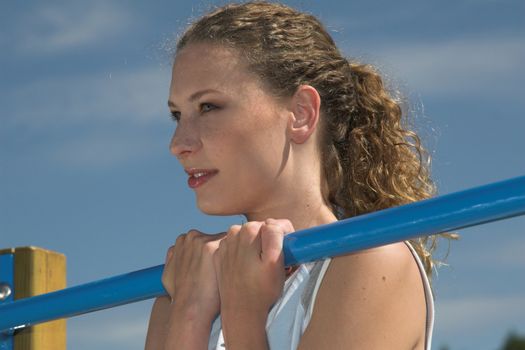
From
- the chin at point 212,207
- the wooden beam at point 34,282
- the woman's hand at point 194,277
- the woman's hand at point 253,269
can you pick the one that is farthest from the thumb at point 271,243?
the wooden beam at point 34,282

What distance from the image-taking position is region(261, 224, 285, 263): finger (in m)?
1.82

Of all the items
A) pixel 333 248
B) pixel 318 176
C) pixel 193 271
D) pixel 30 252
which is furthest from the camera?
pixel 30 252

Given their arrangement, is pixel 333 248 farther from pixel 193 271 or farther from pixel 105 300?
pixel 105 300

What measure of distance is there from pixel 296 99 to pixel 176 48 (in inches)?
12.4

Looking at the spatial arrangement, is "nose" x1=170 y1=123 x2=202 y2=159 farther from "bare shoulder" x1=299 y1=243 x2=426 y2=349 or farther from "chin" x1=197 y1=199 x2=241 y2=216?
"bare shoulder" x1=299 y1=243 x2=426 y2=349

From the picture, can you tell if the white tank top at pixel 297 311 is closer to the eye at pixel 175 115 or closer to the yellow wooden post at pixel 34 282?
the eye at pixel 175 115

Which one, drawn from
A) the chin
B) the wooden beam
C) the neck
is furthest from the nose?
the wooden beam

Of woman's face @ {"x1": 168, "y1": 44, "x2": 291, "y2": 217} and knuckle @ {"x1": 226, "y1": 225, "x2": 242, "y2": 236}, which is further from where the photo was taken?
woman's face @ {"x1": 168, "y1": 44, "x2": 291, "y2": 217}

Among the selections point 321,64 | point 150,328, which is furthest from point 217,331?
point 321,64

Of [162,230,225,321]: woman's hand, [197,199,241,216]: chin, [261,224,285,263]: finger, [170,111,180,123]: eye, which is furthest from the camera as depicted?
[170,111,180,123]: eye

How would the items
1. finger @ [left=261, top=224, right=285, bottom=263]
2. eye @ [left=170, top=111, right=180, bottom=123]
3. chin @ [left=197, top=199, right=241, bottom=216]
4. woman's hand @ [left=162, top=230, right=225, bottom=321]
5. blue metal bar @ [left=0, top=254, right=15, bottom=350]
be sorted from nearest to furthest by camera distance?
1. finger @ [left=261, top=224, right=285, bottom=263]
2. woman's hand @ [left=162, top=230, right=225, bottom=321]
3. chin @ [left=197, top=199, right=241, bottom=216]
4. eye @ [left=170, top=111, right=180, bottom=123]
5. blue metal bar @ [left=0, top=254, right=15, bottom=350]

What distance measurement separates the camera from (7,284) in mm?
2461

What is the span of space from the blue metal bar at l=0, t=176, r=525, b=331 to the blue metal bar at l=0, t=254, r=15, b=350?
0.33 m

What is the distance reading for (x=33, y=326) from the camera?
249cm
